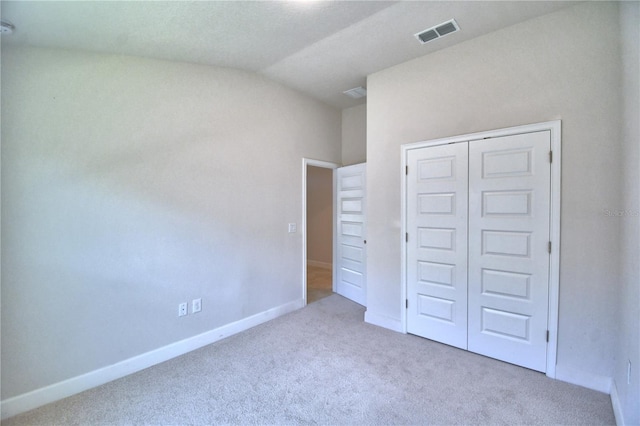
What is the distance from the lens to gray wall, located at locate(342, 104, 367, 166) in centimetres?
436

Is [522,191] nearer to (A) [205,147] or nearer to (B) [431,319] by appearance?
(B) [431,319]

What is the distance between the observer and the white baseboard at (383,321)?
3.15 meters

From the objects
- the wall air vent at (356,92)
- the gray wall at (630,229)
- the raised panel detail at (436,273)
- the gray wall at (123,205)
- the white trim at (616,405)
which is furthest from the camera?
the wall air vent at (356,92)

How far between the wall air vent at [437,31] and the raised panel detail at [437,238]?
5.94 ft

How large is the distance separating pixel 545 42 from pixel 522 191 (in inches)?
48.1

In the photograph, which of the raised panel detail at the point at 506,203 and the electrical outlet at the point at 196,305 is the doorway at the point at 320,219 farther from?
the raised panel detail at the point at 506,203

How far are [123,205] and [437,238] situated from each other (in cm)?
293

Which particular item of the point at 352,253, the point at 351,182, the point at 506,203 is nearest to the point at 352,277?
the point at 352,253

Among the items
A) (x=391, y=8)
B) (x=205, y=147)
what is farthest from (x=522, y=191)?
(x=205, y=147)

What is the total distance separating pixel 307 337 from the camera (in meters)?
3.01

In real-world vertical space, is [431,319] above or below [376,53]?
below

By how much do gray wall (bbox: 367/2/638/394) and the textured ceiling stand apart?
0.67ft

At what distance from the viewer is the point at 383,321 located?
327cm

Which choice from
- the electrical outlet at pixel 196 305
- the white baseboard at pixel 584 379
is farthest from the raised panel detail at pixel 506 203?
the electrical outlet at pixel 196 305
